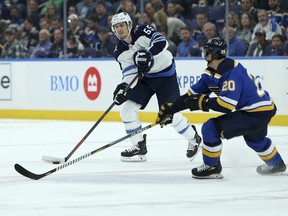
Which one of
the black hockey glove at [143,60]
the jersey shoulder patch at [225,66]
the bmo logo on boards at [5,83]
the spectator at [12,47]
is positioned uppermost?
the jersey shoulder patch at [225,66]

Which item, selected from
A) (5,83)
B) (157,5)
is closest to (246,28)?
(157,5)

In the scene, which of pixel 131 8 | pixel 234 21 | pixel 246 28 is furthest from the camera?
pixel 131 8

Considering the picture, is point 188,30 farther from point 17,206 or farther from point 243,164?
point 17,206

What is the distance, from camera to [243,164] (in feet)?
21.3

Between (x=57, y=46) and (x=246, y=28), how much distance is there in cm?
291

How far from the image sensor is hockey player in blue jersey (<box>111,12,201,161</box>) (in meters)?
6.77

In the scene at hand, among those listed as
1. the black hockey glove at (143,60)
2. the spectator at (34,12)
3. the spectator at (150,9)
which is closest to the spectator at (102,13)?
the spectator at (150,9)

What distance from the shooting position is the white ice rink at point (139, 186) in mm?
4426

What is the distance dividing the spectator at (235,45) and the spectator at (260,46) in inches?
3.4

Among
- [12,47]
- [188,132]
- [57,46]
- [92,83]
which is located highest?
[188,132]

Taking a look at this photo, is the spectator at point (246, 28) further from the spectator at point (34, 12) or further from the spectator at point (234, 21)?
the spectator at point (34, 12)

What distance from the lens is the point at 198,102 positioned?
18.1 feet

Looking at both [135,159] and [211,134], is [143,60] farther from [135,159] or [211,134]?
[211,134]

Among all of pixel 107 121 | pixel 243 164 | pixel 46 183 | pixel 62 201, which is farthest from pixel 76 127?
pixel 62 201
